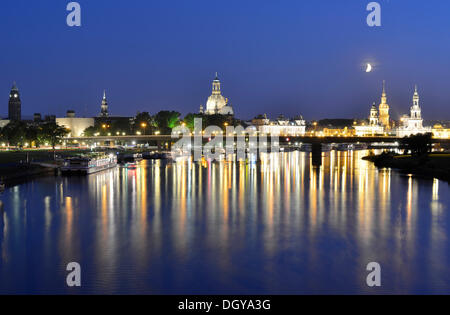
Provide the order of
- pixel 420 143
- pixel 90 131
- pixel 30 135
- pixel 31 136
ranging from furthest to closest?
pixel 90 131, pixel 30 135, pixel 31 136, pixel 420 143

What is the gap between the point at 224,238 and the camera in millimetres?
24078

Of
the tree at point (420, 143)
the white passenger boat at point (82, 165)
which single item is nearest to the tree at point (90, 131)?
the white passenger boat at point (82, 165)

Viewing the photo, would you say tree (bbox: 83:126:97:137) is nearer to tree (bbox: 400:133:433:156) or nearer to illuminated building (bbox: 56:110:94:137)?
illuminated building (bbox: 56:110:94:137)

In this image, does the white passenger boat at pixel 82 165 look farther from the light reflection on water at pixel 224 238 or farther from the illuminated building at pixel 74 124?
the illuminated building at pixel 74 124

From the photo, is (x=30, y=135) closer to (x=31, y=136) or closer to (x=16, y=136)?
(x=31, y=136)

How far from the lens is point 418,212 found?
31.8m

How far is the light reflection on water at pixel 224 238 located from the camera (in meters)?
17.5

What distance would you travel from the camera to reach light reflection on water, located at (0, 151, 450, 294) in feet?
57.6

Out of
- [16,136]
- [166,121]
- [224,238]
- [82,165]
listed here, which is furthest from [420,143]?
[166,121]

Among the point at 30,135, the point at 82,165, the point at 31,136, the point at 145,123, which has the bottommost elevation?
the point at 82,165

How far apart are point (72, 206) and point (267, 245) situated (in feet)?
50.2

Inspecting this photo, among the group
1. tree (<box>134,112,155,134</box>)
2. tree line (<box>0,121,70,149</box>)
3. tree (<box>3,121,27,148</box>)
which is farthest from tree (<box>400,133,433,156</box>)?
tree (<box>134,112,155,134</box>)
